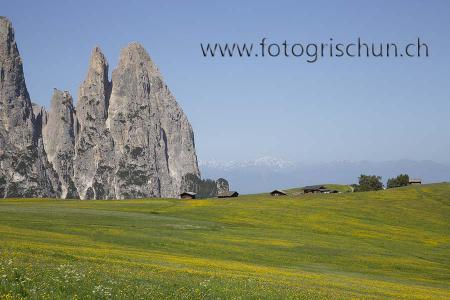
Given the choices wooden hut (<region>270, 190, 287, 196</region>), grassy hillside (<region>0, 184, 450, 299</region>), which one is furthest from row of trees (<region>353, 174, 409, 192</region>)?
grassy hillside (<region>0, 184, 450, 299</region>)

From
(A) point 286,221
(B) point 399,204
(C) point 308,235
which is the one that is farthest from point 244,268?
(B) point 399,204

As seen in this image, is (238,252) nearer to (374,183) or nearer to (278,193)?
(278,193)

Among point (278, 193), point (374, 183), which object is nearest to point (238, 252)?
point (278, 193)

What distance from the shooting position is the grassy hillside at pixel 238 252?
23.1m

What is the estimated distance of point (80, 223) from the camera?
6638 centimetres

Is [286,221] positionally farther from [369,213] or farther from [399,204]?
[399,204]

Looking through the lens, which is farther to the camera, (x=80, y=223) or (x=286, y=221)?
(x=286, y=221)

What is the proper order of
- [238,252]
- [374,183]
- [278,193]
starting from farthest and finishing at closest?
[374,183], [278,193], [238,252]

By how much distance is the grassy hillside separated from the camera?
911 inches

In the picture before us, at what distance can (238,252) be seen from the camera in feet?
182

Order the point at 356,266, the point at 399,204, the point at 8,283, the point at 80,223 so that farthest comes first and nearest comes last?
the point at 399,204, the point at 80,223, the point at 356,266, the point at 8,283

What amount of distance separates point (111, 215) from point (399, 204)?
70.1 metres

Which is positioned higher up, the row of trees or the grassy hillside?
the row of trees

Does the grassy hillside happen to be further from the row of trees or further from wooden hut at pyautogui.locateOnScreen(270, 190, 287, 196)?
the row of trees
